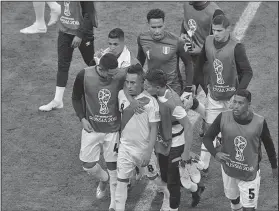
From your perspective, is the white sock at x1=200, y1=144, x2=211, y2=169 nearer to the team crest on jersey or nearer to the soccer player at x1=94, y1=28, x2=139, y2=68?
the team crest on jersey

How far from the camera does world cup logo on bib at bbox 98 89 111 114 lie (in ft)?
32.4

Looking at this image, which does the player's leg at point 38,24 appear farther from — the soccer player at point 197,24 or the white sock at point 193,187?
the white sock at point 193,187

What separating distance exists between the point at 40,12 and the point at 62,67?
8.06 ft

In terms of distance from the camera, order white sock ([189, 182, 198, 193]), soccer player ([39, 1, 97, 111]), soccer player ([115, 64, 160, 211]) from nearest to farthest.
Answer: soccer player ([115, 64, 160, 211]) → white sock ([189, 182, 198, 193]) → soccer player ([39, 1, 97, 111])

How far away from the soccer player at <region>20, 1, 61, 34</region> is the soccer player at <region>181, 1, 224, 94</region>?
372 cm

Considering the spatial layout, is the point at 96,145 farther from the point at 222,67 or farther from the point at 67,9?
the point at 67,9

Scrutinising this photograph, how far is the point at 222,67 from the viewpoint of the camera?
34.7ft

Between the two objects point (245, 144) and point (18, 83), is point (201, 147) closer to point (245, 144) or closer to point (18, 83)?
point (245, 144)

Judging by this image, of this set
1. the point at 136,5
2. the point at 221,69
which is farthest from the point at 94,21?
the point at 136,5

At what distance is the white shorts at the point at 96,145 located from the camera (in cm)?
1017

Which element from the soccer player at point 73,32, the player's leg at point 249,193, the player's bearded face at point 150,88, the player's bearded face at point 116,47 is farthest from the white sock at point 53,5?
the player's leg at point 249,193

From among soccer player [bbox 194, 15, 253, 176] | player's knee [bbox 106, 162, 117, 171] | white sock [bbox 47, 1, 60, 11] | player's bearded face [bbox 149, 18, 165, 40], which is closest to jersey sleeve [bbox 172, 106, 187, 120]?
soccer player [bbox 194, 15, 253, 176]

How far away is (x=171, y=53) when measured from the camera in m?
10.8

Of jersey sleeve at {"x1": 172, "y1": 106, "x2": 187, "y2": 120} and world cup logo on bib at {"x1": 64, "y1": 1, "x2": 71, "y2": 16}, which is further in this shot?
world cup logo on bib at {"x1": 64, "y1": 1, "x2": 71, "y2": 16}
